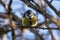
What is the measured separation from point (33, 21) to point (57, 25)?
1.73ft

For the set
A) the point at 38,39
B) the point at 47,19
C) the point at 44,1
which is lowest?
the point at 38,39

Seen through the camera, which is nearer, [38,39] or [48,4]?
[48,4]

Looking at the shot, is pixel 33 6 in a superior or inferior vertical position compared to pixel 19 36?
superior

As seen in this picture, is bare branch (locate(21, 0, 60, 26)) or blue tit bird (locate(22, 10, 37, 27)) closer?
bare branch (locate(21, 0, 60, 26))

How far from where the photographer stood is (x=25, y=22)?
3.41 meters

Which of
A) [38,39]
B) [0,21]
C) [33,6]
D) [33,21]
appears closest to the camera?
[33,6]

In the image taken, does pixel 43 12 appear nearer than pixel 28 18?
Yes

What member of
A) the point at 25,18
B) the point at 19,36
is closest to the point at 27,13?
the point at 25,18

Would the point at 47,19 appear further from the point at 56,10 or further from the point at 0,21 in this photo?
the point at 0,21

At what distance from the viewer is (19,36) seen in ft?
17.7

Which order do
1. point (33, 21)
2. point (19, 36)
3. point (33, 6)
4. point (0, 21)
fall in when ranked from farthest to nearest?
point (19, 36), point (0, 21), point (33, 21), point (33, 6)

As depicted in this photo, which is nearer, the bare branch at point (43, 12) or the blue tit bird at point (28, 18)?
the bare branch at point (43, 12)

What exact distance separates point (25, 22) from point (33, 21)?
17cm

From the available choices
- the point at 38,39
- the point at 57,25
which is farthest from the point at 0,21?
the point at 57,25
